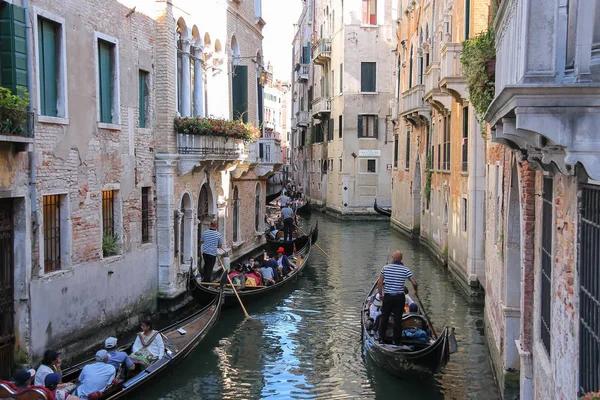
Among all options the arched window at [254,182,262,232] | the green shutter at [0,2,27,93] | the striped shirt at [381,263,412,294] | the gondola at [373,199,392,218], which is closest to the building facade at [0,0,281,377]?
the green shutter at [0,2,27,93]

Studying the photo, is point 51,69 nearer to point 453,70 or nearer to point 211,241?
point 211,241

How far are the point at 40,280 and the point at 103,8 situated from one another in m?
3.57

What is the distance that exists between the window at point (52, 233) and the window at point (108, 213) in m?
1.19

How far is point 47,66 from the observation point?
771 cm

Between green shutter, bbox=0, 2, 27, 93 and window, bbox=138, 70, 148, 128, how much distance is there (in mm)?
3620

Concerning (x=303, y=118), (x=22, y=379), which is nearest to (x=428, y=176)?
(x=22, y=379)

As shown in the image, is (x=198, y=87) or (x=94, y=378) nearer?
(x=94, y=378)

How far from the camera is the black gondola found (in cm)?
683

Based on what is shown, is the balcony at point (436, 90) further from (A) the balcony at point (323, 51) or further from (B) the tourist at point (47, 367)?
(A) the balcony at point (323, 51)

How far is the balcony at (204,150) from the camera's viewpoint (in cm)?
1137

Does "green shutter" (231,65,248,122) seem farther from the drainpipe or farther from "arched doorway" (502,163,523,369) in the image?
"arched doorway" (502,163,523,369)

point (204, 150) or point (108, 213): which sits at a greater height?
point (204, 150)

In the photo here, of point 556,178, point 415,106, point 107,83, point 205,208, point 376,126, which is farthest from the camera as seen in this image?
point 376,126

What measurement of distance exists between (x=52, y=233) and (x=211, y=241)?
4.28 meters
